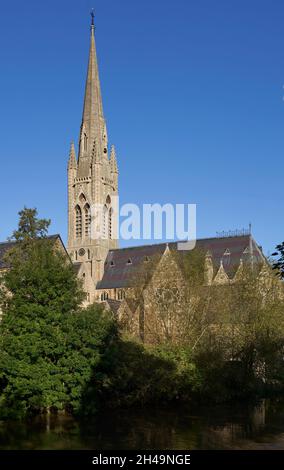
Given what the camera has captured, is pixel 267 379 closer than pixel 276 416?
No

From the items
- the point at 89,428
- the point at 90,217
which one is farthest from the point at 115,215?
the point at 89,428

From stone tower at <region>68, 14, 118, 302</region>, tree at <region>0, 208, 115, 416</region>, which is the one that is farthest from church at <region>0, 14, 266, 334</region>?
tree at <region>0, 208, 115, 416</region>

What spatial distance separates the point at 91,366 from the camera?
43.8 m

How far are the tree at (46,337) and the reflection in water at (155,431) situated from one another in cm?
206

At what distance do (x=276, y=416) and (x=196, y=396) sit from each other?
777 cm

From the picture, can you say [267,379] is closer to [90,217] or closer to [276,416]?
[276,416]

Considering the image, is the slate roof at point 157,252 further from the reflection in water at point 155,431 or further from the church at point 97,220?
the reflection in water at point 155,431

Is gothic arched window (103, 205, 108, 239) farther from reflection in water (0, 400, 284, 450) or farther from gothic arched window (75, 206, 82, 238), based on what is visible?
reflection in water (0, 400, 284, 450)

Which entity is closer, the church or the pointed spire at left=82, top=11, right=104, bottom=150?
the church

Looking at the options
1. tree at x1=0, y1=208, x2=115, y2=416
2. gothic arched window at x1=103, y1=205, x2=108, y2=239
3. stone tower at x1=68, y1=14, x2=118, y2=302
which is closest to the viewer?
tree at x1=0, y1=208, x2=115, y2=416

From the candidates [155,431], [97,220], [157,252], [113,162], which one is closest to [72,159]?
[113,162]

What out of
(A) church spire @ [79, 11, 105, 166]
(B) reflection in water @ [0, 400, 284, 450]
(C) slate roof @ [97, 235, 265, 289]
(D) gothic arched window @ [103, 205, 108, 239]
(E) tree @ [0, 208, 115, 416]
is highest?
(A) church spire @ [79, 11, 105, 166]

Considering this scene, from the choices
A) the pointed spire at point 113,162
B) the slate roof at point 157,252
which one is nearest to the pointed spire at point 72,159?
the pointed spire at point 113,162

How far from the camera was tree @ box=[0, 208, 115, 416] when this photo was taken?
41.9 m
